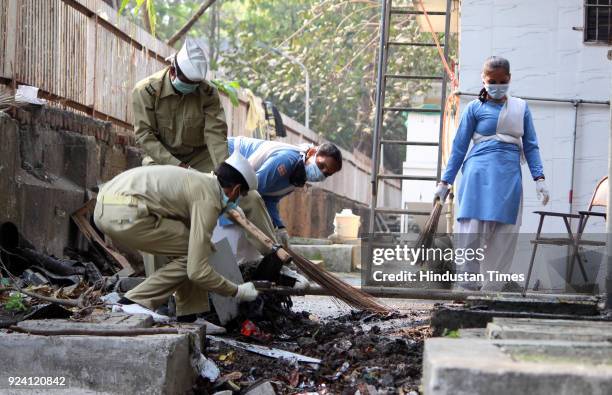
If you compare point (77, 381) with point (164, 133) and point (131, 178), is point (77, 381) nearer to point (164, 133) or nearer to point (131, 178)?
point (131, 178)

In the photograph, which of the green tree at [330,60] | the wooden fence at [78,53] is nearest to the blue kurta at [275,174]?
the wooden fence at [78,53]

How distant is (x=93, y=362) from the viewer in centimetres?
427

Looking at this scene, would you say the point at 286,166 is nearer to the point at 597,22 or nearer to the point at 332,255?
the point at 597,22

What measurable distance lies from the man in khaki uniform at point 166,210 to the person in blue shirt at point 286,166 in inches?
45.6

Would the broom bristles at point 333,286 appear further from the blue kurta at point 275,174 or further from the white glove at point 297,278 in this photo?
the blue kurta at point 275,174

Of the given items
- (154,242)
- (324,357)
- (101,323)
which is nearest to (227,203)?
(154,242)

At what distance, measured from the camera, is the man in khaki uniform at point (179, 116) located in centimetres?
662

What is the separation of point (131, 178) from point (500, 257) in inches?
114

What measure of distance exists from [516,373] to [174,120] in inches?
178

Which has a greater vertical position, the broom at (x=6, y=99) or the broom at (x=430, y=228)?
the broom at (x=6, y=99)

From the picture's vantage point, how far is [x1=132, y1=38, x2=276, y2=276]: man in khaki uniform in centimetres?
662

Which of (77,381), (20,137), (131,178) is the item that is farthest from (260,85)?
(77,381)

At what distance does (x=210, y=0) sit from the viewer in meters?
14.1

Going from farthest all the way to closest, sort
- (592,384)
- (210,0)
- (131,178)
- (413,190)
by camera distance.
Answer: (413,190) < (210,0) < (131,178) < (592,384)
